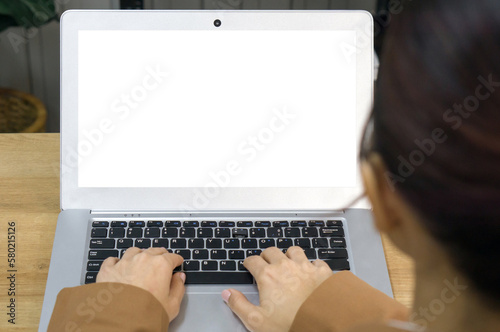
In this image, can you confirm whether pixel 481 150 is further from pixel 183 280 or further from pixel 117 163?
pixel 117 163

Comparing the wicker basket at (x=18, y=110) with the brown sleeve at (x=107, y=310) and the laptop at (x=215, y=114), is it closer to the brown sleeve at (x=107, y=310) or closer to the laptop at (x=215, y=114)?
the laptop at (x=215, y=114)

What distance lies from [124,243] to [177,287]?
0.11 m

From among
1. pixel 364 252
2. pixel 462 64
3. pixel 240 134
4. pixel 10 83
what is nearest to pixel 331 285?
pixel 364 252

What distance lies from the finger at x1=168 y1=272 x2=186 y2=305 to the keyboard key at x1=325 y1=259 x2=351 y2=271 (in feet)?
0.62

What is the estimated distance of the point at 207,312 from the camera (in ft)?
2.18

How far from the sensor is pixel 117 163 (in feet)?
2.63

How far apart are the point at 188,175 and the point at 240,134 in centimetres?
10

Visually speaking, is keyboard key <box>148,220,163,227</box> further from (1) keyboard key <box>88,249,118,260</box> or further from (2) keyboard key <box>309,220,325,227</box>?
(2) keyboard key <box>309,220,325,227</box>

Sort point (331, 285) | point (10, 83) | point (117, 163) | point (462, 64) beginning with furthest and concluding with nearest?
point (10, 83)
point (117, 163)
point (331, 285)
point (462, 64)

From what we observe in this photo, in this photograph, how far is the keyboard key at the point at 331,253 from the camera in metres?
0.73

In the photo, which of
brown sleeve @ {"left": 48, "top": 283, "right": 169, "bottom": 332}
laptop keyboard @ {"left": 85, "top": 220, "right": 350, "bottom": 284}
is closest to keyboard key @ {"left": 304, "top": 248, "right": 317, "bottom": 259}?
laptop keyboard @ {"left": 85, "top": 220, "right": 350, "bottom": 284}

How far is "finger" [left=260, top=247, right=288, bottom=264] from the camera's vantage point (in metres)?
0.71

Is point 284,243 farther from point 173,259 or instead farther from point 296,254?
point 173,259

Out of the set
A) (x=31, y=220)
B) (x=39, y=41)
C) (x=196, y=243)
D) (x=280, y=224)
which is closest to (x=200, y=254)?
(x=196, y=243)
